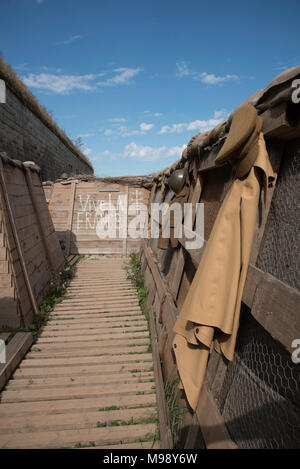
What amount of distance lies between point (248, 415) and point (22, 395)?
3.05 metres

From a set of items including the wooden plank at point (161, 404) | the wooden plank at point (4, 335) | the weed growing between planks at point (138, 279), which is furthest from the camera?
the weed growing between planks at point (138, 279)

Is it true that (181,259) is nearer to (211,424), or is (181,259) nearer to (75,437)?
(211,424)

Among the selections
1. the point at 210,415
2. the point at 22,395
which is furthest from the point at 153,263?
the point at 210,415

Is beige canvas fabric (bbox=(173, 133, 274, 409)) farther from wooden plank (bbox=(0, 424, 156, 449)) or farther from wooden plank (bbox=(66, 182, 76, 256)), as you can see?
Result: wooden plank (bbox=(66, 182, 76, 256))

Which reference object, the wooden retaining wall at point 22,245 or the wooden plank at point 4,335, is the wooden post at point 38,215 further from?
the wooden plank at point 4,335

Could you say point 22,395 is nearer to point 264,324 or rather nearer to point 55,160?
point 264,324

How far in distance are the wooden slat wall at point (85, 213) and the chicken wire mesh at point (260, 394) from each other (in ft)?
27.5

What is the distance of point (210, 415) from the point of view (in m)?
1.78

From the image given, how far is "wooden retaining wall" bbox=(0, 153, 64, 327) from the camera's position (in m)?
4.32

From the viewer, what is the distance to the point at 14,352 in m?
3.78

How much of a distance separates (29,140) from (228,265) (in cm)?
1242

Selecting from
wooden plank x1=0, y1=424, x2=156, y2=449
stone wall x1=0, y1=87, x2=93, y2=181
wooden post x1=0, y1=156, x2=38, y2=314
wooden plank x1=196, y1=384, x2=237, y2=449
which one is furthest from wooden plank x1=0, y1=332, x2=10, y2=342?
stone wall x1=0, y1=87, x2=93, y2=181

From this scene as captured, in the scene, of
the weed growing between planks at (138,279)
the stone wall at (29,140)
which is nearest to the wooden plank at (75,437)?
the weed growing between planks at (138,279)

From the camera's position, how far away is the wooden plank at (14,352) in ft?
11.3
